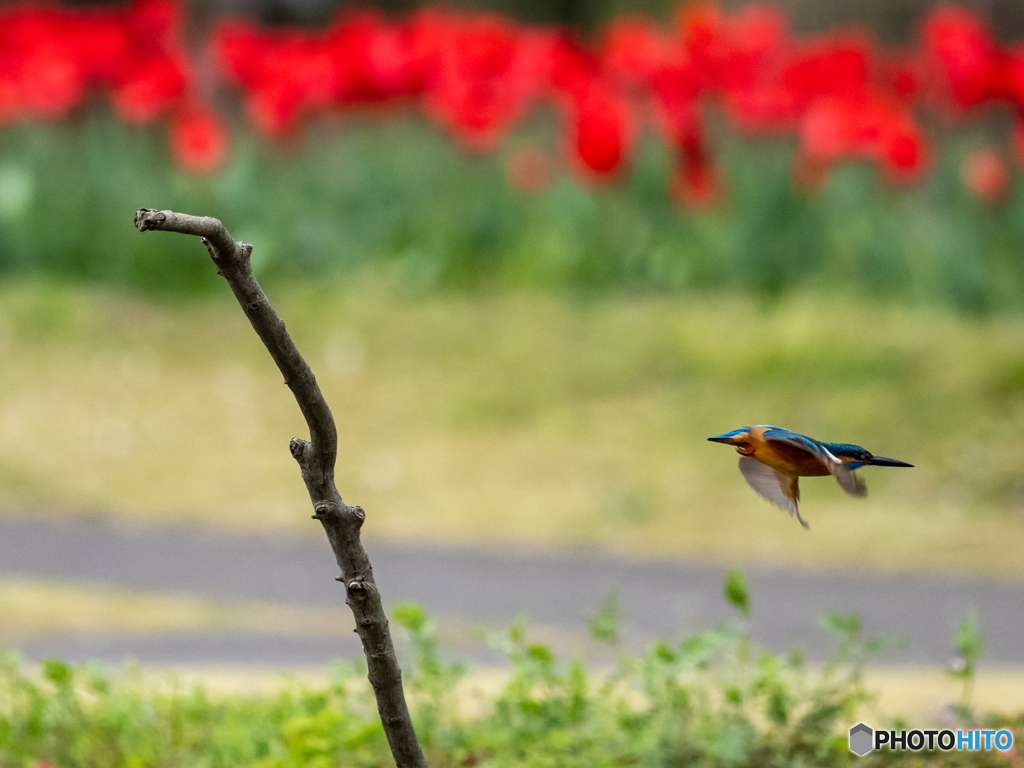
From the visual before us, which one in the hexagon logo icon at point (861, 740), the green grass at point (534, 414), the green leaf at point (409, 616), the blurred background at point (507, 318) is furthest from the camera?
the green grass at point (534, 414)

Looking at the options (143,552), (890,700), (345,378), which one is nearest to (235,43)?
(345,378)

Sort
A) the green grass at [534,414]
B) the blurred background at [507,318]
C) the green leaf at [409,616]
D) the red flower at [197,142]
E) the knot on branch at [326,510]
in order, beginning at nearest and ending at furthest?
1. the knot on branch at [326,510]
2. the green leaf at [409,616]
3. the blurred background at [507,318]
4. the green grass at [534,414]
5. the red flower at [197,142]

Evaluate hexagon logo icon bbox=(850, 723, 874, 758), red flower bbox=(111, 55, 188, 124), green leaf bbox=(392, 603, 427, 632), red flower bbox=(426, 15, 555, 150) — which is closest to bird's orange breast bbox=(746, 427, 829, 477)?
hexagon logo icon bbox=(850, 723, 874, 758)

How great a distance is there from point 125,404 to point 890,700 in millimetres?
4245

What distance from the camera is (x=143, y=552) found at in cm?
473

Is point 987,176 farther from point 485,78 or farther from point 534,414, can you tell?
point 485,78

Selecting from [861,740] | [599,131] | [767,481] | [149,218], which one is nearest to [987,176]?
[599,131]

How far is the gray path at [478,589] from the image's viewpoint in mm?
3633

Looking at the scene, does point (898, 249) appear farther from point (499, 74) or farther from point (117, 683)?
point (117, 683)

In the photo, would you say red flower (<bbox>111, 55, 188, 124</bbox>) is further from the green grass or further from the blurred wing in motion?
the blurred wing in motion

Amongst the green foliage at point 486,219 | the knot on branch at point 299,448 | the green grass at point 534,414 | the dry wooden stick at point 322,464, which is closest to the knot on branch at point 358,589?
the dry wooden stick at point 322,464

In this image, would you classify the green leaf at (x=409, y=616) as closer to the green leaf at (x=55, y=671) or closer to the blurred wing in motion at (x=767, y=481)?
the green leaf at (x=55, y=671)

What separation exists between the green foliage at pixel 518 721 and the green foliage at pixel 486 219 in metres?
3.82

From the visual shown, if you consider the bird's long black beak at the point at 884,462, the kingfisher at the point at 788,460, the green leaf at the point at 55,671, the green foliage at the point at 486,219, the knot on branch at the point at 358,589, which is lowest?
the green leaf at the point at 55,671
